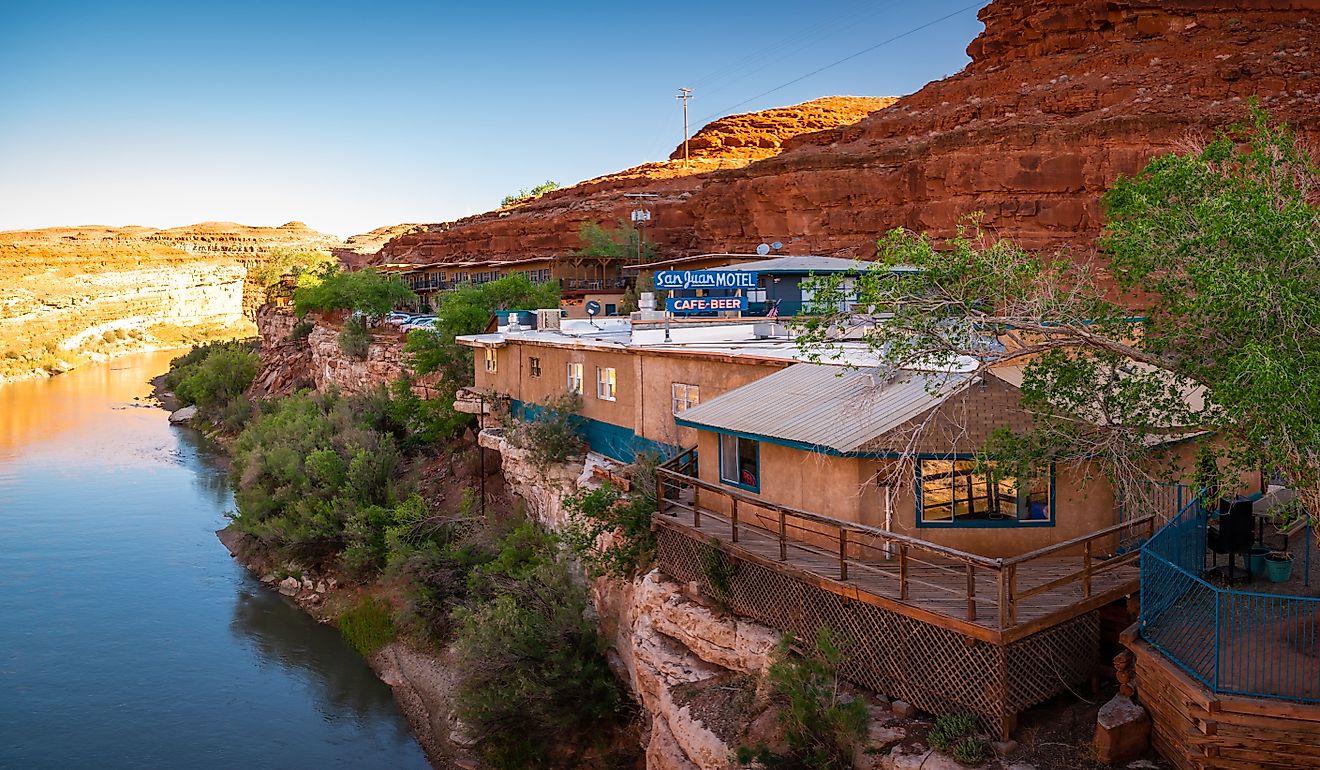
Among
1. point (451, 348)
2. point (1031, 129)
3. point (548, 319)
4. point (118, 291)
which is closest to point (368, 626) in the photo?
point (548, 319)

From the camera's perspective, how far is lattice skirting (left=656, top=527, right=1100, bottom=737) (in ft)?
35.0

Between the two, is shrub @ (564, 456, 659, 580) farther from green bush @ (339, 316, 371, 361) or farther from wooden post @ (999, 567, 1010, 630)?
green bush @ (339, 316, 371, 361)

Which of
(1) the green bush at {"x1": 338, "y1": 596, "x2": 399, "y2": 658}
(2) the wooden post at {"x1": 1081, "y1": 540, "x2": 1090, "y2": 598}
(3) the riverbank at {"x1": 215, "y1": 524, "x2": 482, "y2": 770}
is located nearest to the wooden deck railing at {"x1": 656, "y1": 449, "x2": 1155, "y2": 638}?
(2) the wooden post at {"x1": 1081, "y1": 540, "x2": 1090, "y2": 598}

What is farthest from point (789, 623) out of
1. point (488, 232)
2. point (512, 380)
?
point (488, 232)

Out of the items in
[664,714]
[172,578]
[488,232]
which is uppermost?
[488,232]

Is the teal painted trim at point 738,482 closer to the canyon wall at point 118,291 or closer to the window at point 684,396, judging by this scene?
the window at point 684,396

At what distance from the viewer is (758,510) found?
50.0 ft

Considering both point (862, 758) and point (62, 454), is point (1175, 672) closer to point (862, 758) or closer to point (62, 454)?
point (862, 758)

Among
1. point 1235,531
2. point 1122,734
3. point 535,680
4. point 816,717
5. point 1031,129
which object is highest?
point 1031,129

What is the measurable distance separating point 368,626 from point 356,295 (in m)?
Result: 30.4

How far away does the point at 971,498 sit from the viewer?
42.8 feet

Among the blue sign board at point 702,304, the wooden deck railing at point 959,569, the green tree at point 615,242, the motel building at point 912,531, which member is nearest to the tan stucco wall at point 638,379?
the motel building at point 912,531

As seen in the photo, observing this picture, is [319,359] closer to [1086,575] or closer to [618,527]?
[618,527]

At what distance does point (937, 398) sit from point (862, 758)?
505 centimetres
